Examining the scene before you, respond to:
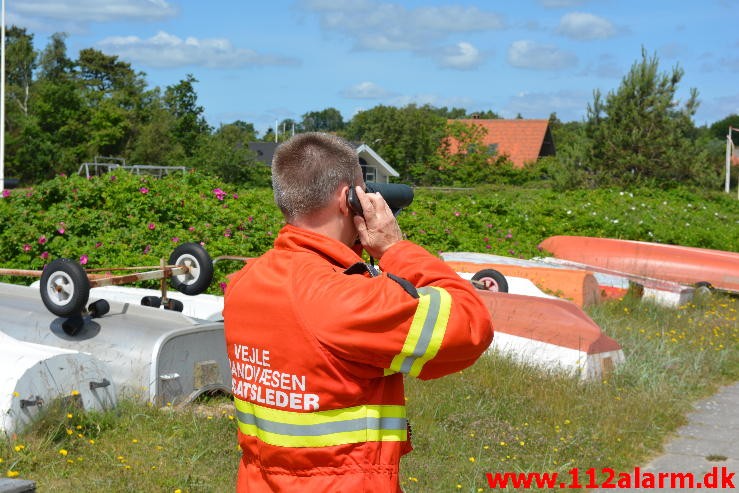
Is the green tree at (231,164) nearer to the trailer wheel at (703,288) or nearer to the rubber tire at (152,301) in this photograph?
the trailer wheel at (703,288)

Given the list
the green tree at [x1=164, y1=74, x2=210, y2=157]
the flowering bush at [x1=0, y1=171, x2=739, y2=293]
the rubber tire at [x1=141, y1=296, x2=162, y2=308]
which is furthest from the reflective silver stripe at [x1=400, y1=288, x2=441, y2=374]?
the green tree at [x1=164, y1=74, x2=210, y2=157]

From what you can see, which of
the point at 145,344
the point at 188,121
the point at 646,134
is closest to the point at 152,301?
Result: the point at 145,344

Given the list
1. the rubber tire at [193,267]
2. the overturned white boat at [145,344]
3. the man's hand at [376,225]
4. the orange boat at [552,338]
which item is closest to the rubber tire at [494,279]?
the orange boat at [552,338]

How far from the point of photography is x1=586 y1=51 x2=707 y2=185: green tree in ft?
74.7

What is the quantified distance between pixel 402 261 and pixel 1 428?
3.31 meters

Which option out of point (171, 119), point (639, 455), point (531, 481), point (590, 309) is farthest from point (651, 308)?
point (171, 119)

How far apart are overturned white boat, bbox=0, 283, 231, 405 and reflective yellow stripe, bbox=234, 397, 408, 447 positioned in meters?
3.41

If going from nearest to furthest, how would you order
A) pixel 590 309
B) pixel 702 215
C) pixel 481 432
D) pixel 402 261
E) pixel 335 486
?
pixel 335 486
pixel 402 261
pixel 481 432
pixel 590 309
pixel 702 215

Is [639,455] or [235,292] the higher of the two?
[235,292]

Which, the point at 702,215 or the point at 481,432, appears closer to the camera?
the point at 481,432

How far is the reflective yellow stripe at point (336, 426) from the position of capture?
2.22 metres

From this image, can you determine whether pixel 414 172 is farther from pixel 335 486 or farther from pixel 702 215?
pixel 335 486

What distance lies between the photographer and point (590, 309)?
10266mm
